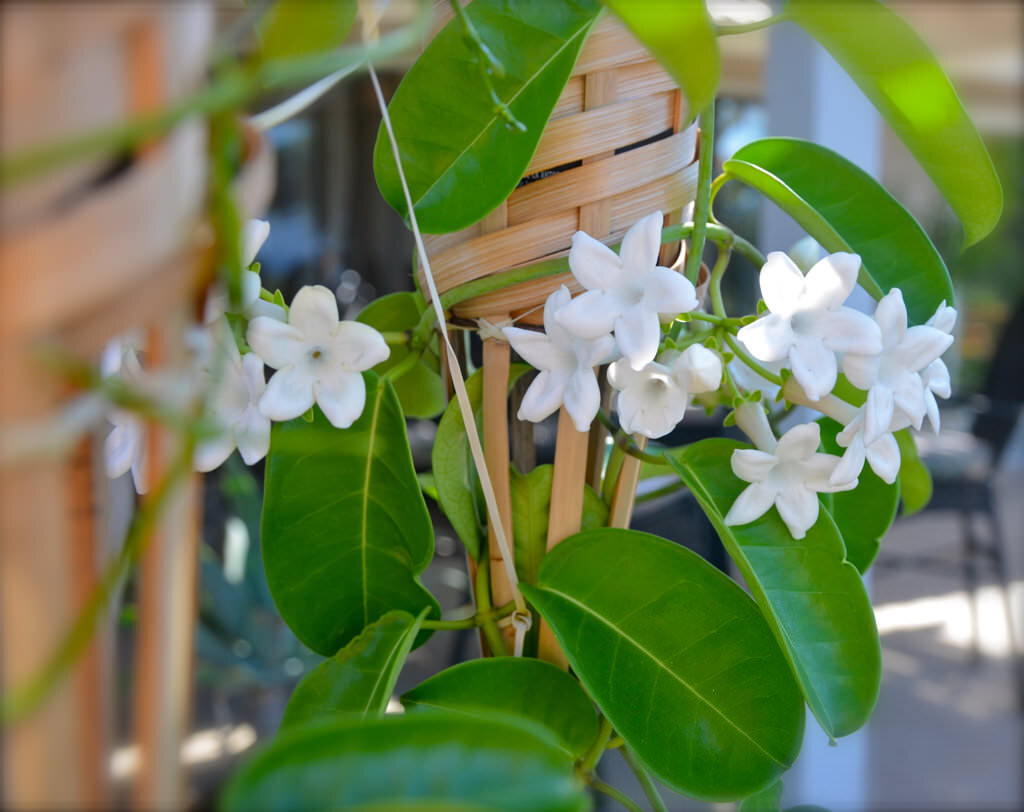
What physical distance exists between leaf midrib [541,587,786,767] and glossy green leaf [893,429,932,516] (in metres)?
0.22

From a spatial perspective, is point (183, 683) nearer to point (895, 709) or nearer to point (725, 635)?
point (725, 635)

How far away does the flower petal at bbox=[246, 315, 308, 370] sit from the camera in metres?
0.35

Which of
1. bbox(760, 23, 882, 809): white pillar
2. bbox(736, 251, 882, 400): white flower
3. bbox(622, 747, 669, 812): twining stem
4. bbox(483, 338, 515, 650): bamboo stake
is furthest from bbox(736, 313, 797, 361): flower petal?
bbox(760, 23, 882, 809): white pillar

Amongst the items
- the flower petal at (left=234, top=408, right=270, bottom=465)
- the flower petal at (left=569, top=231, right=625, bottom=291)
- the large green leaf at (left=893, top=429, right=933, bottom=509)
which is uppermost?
the flower petal at (left=569, top=231, right=625, bottom=291)

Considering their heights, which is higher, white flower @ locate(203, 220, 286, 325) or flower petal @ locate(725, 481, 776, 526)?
white flower @ locate(203, 220, 286, 325)

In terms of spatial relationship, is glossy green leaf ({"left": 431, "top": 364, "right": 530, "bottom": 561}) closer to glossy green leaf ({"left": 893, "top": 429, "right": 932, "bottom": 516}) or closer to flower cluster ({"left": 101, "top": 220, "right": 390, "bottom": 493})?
flower cluster ({"left": 101, "top": 220, "right": 390, "bottom": 493})

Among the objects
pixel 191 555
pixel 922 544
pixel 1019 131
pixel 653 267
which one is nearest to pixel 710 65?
pixel 653 267

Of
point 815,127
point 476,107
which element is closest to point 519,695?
point 476,107

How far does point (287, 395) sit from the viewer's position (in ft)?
1.16

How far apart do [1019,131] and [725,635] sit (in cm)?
667

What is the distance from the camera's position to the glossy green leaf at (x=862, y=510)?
0.48 meters

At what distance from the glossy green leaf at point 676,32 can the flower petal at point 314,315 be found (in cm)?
15

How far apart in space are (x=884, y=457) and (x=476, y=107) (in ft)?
0.73

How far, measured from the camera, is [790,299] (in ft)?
1.17
